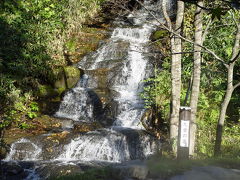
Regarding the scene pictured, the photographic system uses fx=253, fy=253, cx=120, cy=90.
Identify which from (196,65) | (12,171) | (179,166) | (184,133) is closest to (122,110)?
(196,65)

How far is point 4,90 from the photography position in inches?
328

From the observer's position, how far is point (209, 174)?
4207 mm

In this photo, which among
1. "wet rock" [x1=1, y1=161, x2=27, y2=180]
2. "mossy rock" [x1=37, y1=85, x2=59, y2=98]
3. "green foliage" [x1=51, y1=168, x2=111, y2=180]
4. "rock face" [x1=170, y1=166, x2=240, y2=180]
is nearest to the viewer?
"rock face" [x1=170, y1=166, x2=240, y2=180]

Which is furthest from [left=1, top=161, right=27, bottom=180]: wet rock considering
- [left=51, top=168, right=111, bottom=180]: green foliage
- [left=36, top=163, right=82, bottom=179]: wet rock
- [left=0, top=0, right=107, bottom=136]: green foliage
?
[left=51, top=168, right=111, bottom=180]: green foliage

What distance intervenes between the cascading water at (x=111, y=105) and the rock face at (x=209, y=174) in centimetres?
219

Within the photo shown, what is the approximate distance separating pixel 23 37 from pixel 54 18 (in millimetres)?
3158

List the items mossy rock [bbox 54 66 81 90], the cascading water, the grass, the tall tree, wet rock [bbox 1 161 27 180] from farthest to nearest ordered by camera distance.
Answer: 1. mossy rock [bbox 54 66 81 90]
2. the cascading water
3. the tall tree
4. wet rock [bbox 1 161 27 180]
5. the grass

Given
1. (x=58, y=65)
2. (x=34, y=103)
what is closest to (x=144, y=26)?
(x=58, y=65)

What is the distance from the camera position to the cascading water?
7.30 meters

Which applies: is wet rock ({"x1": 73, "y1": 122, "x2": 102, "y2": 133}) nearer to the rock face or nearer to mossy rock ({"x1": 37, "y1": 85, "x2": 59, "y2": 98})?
mossy rock ({"x1": 37, "y1": 85, "x2": 59, "y2": 98})

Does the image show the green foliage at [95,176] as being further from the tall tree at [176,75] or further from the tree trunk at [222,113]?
the tree trunk at [222,113]

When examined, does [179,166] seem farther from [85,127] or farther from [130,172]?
[85,127]

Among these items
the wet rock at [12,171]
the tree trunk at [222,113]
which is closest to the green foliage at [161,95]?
the tree trunk at [222,113]

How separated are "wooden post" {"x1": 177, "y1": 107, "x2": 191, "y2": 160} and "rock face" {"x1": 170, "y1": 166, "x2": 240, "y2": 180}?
377 mm
